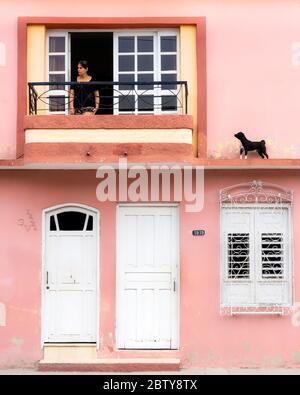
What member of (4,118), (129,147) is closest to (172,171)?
(129,147)

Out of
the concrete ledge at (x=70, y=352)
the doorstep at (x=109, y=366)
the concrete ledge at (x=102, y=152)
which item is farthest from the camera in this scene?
the concrete ledge at (x=70, y=352)

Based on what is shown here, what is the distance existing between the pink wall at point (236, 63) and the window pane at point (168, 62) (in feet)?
2.04

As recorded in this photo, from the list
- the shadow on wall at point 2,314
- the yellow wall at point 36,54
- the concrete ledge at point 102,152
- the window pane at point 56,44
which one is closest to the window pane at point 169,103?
the concrete ledge at point 102,152

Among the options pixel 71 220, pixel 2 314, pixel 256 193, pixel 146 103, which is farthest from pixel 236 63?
pixel 2 314

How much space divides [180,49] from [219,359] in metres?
5.33

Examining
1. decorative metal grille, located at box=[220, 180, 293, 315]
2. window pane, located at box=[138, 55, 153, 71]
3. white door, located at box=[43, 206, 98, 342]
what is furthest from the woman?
decorative metal grille, located at box=[220, 180, 293, 315]

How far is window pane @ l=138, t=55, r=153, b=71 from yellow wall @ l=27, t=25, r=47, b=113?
1.66 metres

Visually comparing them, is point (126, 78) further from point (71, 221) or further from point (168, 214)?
point (71, 221)

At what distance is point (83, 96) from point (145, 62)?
127cm

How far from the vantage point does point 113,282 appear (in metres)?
12.0

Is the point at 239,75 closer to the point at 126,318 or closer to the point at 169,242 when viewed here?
the point at 169,242

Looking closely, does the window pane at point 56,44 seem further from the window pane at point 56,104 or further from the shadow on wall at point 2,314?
the shadow on wall at point 2,314

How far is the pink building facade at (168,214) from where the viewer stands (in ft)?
39.2

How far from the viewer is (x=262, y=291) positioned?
12.0 m
